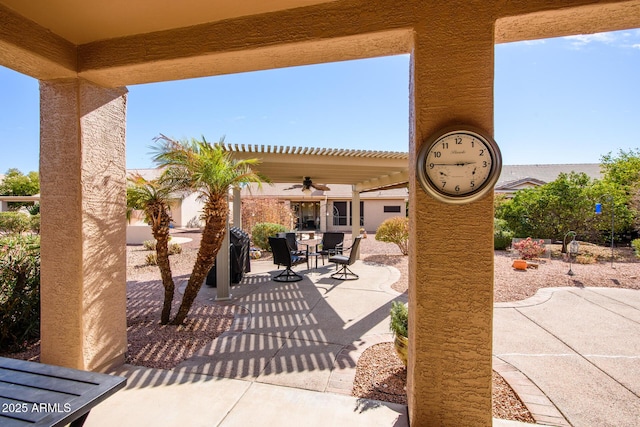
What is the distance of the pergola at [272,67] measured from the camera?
187cm

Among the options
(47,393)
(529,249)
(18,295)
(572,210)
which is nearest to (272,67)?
(47,393)

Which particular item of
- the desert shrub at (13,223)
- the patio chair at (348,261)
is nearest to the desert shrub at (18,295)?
the patio chair at (348,261)

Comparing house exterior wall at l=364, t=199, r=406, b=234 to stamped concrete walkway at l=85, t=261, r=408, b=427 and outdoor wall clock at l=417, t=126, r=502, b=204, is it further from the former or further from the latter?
outdoor wall clock at l=417, t=126, r=502, b=204

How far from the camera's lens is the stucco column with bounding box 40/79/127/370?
2.66 meters

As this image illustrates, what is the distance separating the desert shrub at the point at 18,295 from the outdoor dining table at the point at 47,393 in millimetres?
2235

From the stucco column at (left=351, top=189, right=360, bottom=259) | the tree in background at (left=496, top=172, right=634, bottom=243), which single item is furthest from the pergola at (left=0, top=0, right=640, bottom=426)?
the tree in background at (left=496, top=172, right=634, bottom=243)

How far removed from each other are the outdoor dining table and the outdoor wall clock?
8.01 feet

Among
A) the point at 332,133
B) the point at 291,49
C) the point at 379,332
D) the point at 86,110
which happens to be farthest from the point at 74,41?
the point at 332,133

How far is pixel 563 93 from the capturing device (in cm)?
725

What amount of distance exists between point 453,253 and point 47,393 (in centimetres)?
273

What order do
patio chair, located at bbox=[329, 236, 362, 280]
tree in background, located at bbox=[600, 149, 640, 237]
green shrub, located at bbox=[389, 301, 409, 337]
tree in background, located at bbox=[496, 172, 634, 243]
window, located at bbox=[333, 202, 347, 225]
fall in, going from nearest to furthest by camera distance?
green shrub, located at bbox=[389, 301, 409, 337]
patio chair, located at bbox=[329, 236, 362, 280]
tree in background, located at bbox=[600, 149, 640, 237]
tree in background, located at bbox=[496, 172, 634, 243]
window, located at bbox=[333, 202, 347, 225]

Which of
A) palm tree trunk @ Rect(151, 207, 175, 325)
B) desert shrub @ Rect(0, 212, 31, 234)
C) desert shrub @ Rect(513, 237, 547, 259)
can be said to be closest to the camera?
palm tree trunk @ Rect(151, 207, 175, 325)

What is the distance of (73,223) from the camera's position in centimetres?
266

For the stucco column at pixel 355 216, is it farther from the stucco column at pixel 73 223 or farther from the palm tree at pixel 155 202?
the stucco column at pixel 73 223
